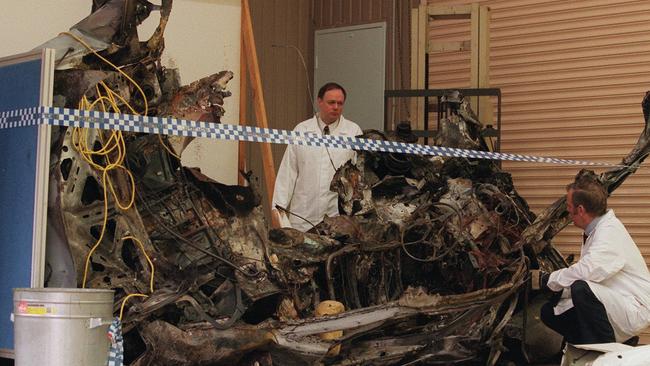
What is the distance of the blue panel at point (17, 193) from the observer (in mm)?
5477

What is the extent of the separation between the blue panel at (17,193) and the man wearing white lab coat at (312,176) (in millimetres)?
3035

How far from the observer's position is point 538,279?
7250 mm

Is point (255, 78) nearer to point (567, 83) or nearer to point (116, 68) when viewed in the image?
point (116, 68)

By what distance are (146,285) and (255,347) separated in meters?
0.73

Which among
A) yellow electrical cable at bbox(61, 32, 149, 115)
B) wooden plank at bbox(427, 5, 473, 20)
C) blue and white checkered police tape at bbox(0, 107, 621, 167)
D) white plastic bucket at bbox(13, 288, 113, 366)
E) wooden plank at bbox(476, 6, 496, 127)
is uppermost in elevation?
wooden plank at bbox(427, 5, 473, 20)

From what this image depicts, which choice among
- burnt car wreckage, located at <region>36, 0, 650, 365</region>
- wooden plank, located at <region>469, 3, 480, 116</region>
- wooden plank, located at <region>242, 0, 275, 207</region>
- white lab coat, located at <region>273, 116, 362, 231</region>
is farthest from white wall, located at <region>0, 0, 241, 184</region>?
wooden plank, located at <region>469, 3, 480, 116</region>

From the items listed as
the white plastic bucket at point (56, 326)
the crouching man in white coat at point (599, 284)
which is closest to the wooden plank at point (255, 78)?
the crouching man in white coat at point (599, 284)

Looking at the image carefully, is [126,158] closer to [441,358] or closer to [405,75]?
[441,358]

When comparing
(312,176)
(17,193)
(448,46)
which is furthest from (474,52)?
(17,193)

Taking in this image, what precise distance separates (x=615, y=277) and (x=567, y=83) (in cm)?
416

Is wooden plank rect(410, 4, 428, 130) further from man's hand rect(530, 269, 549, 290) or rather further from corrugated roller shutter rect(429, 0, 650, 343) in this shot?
man's hand rect(530, 269, 549, 290)

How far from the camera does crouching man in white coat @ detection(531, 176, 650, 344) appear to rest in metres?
6.70

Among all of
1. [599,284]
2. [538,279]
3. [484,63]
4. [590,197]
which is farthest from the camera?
[484,63]

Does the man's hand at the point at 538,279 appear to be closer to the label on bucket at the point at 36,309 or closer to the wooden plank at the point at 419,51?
the wooden plank at the point at 419,51
